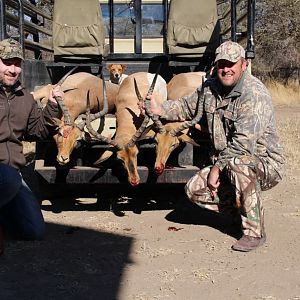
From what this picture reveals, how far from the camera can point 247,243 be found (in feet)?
18.1

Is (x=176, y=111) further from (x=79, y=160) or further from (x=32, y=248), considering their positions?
(x=32, y=248)

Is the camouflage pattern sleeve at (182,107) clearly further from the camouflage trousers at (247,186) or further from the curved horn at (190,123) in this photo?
the camouflage trousers at (247,186)

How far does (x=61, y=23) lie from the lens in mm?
8062

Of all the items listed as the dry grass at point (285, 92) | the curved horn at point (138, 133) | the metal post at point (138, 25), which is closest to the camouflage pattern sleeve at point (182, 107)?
the curved horn at point (138, 133)

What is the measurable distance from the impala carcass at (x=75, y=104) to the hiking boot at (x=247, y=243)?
1.84 meters

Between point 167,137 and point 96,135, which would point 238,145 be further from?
point 96,135

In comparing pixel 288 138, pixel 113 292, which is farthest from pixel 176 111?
pixel 288 138

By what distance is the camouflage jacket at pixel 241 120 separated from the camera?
5.62 metres

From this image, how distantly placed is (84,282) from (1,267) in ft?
2.60

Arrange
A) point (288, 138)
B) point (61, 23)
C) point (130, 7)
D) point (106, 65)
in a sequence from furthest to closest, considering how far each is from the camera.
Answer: point (288, 138) < point (130, 7) < point (106, 65) < point (61, 23)

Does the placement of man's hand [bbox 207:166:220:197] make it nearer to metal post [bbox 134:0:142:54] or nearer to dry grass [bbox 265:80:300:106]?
metal post [bbox 134:0:142:54]

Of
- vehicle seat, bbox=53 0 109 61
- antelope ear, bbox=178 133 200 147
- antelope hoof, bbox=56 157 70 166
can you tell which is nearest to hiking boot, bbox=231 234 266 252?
antelope ear, bbox=178 133 200 147

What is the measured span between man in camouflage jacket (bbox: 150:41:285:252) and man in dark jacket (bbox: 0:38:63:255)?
1.15m

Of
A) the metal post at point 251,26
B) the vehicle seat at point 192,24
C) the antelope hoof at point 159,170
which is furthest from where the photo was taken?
the vehicle seat at point 192,24
